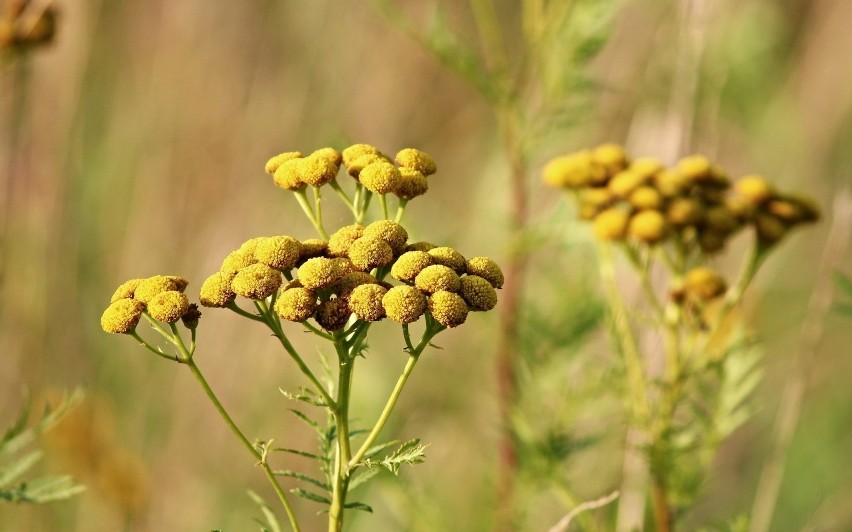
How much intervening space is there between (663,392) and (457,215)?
8.84ft

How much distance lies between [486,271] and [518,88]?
3.96 feet

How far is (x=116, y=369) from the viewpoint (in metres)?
3.44

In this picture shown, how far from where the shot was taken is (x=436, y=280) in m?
1.18

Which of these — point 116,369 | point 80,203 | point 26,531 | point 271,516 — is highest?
point 80,203

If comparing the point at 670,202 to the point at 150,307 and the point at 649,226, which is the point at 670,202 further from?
the point at 150,307

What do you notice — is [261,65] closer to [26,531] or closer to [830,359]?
[26,531]

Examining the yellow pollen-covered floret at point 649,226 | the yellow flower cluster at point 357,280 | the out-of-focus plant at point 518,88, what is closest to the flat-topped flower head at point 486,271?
the yellow flower cluster at point 357,280

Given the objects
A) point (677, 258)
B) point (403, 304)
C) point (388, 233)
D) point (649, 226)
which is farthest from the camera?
point (677, 258)

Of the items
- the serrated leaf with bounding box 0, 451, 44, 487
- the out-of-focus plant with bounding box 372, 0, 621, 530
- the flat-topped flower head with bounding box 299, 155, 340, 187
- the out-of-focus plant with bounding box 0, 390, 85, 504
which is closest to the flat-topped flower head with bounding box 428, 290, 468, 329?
the flat-topped flower head with bounding box 299, 155, 340, 187

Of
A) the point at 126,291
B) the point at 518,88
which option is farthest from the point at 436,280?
the point at 518,88

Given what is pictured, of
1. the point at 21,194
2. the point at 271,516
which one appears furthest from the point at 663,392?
the point at 21,194

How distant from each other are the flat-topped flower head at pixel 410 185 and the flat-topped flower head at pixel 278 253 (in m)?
0.21

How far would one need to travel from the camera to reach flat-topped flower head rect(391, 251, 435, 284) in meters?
1.20

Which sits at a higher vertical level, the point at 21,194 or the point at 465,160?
the point at 465,160
